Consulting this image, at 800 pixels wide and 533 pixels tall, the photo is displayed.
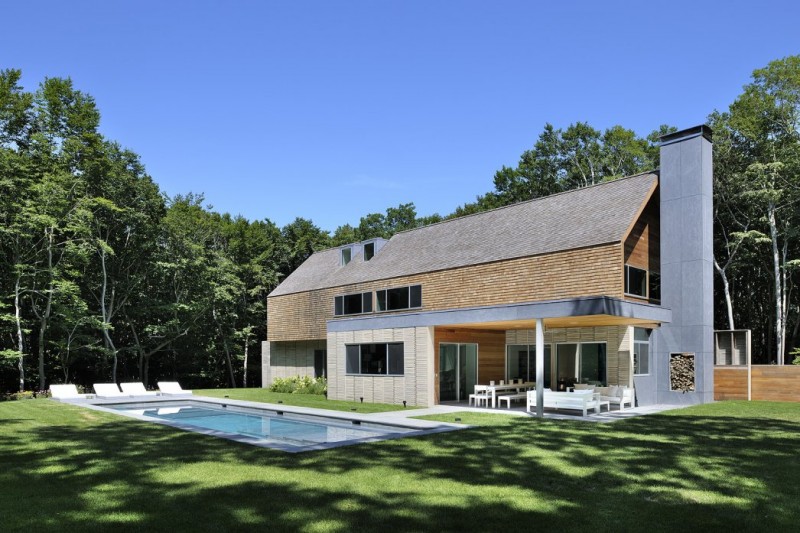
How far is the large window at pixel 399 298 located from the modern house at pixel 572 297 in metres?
0.36

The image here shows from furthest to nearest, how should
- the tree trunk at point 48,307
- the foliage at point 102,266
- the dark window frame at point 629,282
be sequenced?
the foliage at point 102,266, the tree trunk at point 48,307, the dark window frame at point 629,282

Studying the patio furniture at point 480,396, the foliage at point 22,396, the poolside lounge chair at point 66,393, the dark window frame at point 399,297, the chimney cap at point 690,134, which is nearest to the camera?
the patio furniture at point 480,396

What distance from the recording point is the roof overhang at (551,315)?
53.4 ft

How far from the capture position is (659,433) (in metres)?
12.9

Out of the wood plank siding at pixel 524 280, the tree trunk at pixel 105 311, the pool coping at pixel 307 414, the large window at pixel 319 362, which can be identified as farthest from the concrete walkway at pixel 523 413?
the tree trunk at pixel 105 311

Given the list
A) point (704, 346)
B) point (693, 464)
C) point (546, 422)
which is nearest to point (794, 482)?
point (693, 464)

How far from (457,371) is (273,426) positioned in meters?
8.08

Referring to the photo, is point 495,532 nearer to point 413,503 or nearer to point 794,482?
point 413,503

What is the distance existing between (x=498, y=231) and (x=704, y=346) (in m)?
8.80

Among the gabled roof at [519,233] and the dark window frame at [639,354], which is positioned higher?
the gabled roof at [519,233]

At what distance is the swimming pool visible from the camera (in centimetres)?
1227

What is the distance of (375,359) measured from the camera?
23.0 metres

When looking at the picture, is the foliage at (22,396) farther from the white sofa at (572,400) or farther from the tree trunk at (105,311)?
the white sofa at (572,400)

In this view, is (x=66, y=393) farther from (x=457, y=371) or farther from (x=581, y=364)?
(x=581, y=364)
